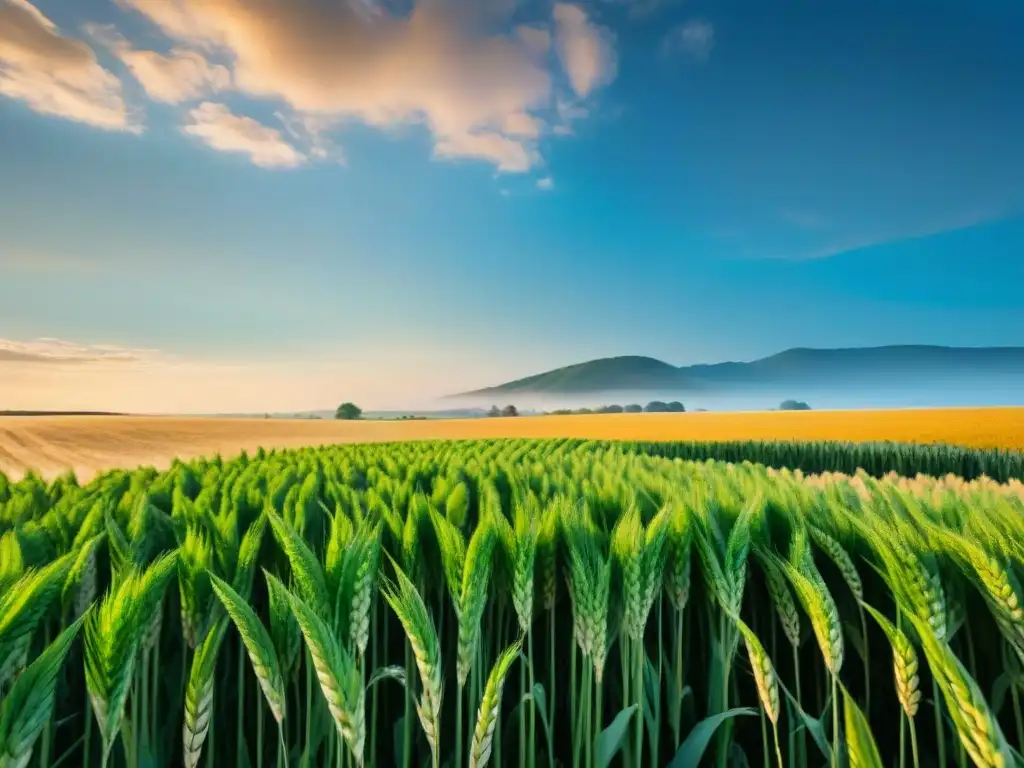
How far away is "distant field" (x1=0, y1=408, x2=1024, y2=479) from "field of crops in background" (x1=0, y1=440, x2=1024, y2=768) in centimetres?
2054

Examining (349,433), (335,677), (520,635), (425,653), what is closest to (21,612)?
(335,677)

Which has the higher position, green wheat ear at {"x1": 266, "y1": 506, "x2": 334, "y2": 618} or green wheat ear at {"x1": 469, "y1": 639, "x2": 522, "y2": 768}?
green wheat ear at {"x1": 266, "y1": 506, "x2": 334, "y2": 618}

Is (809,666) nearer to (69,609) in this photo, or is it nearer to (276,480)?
(69,609)

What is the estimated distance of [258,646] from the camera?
1050 mm

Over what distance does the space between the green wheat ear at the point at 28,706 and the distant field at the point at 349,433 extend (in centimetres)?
2137

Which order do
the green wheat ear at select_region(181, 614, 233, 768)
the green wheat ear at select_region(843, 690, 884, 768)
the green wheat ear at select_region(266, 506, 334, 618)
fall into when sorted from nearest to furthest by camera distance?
the green wheat ear at select_region(843, 690, 884, 768), the green wheat ear at select_region(181, 614, 233, 768), the green wheat ear at select_region(266, 506, 334, 618)

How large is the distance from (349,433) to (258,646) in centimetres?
3718

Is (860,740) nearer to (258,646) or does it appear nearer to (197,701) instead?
(258,646)

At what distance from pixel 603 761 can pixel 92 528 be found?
1790 mm

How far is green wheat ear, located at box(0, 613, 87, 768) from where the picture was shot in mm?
910

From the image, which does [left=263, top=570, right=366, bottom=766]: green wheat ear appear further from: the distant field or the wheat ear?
the distant field

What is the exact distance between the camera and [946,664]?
85 cm

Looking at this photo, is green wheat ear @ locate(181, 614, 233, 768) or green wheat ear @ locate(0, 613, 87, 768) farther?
green wheat ear @ locate(181, 614, 233, 768)

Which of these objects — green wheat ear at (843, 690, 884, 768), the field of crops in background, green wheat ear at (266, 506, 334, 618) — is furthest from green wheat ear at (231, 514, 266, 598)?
green wheat ear at (843, 690, 884, 768)
